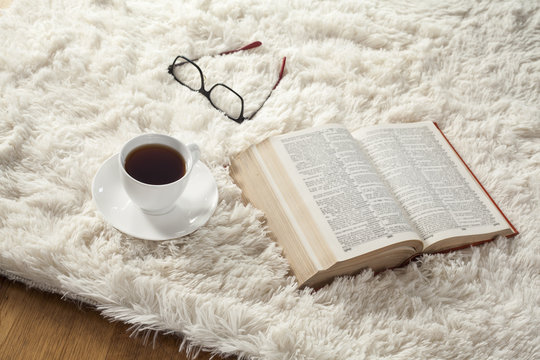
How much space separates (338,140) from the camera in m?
0.80

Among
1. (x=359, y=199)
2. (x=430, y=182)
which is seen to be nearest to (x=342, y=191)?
(x=359, y=199)

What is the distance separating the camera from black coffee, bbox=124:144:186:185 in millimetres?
658

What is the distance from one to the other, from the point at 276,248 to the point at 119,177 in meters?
0.27

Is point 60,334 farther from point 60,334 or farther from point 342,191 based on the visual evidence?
point 342,191

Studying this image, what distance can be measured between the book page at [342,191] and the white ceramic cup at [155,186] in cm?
16

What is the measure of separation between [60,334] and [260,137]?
0.46 metres

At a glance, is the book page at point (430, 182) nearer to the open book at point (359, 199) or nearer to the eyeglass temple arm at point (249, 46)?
the open book at point (359, 199)

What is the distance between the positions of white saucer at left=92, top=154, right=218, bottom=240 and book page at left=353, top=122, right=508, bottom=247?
32 cm

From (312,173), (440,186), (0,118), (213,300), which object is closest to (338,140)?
(312,173)

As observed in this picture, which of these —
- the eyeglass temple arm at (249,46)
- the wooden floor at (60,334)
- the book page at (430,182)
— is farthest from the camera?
the eyeglass temple arm at (249,46)

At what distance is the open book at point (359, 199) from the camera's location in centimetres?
69

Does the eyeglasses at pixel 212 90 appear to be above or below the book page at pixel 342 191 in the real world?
below

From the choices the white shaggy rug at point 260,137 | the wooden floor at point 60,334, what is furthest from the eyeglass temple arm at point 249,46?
the wooden floor at point 60,334

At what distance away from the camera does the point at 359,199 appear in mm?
734
